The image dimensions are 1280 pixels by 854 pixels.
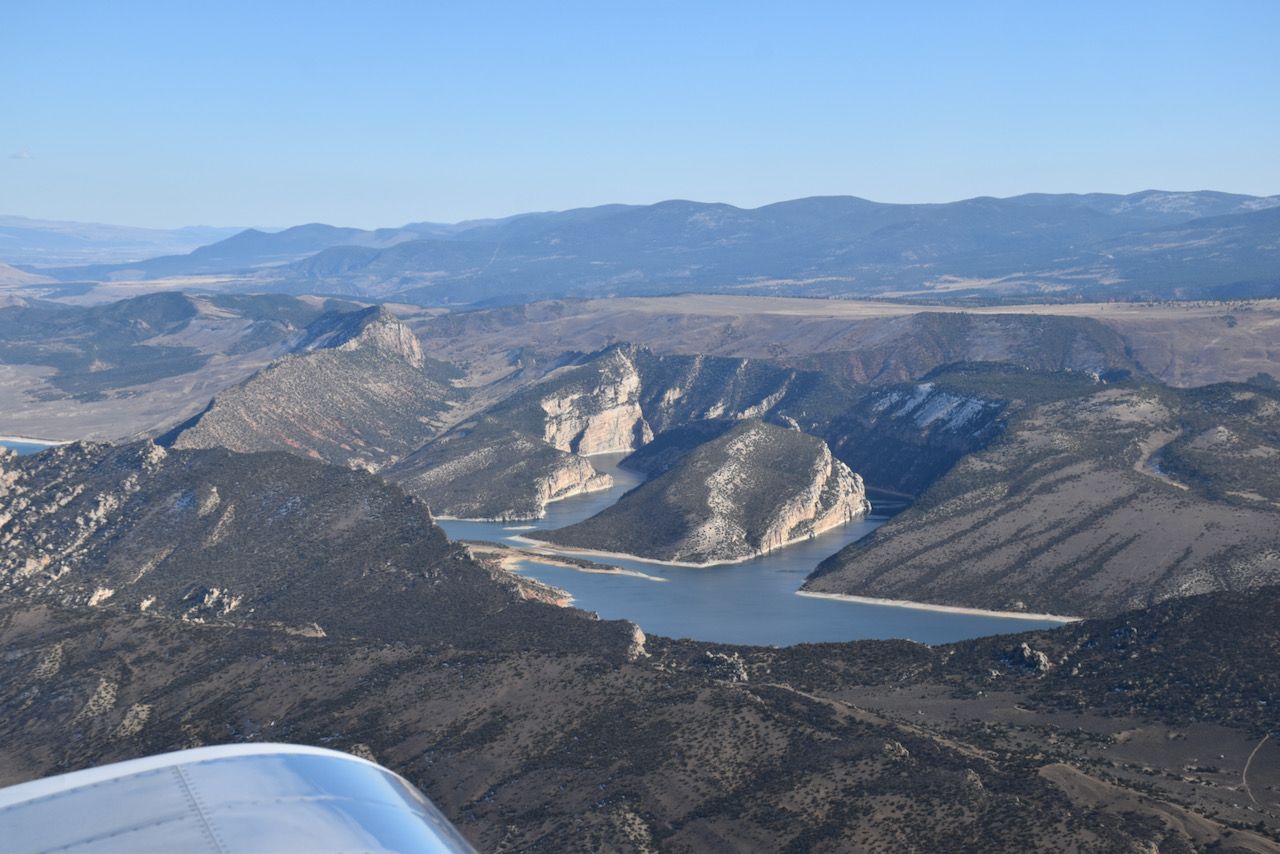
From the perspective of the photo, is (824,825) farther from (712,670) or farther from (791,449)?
(791,449)

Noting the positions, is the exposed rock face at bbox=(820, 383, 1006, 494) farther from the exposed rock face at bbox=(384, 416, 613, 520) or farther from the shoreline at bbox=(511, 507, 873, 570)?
the exposed rock face at bbox=(384, 416, 613, 520)

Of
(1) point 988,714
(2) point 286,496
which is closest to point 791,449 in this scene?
(2) point 286,496

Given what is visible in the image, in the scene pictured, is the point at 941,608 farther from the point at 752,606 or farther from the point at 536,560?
the point at 536,560

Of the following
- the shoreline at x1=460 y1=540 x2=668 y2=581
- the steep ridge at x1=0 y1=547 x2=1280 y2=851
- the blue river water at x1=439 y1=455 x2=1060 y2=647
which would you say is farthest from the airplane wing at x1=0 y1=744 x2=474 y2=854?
the shoreline at x1=460 y1=540 x2=668 y2=581

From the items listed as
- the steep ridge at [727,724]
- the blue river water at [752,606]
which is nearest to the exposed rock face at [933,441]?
the blue river water at [752,606]

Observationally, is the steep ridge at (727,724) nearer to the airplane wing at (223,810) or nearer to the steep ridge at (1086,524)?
the steep ridge at (1086,524)

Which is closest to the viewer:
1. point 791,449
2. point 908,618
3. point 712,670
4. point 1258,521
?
point 712,670
